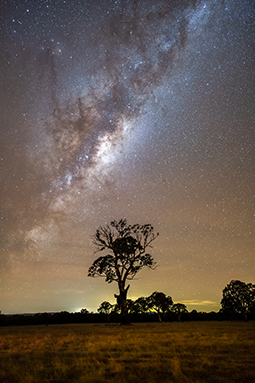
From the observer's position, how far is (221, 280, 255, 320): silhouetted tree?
71562 mm

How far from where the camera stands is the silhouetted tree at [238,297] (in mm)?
71562

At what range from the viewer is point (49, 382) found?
6.75 metres

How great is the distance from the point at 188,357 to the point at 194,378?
11.3ft

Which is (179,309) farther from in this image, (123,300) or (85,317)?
(123,300)

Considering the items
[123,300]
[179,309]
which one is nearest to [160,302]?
[179,309]

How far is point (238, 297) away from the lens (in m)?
72.6

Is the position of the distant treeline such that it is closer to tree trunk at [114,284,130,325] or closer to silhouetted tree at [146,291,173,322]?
silhouetted tree at [146,291,173,322]

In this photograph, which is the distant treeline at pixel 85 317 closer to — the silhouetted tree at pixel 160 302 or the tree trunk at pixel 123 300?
the silhouetted tree at pixel 160 302

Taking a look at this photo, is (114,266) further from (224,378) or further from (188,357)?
(224,378)

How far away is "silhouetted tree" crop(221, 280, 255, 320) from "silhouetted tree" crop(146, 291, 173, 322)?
19.8 m

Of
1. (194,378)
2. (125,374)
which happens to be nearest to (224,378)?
(194,378)

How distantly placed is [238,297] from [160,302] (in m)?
25.1

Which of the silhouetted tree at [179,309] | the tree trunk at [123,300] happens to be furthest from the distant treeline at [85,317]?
the tree trunk at [123,300]

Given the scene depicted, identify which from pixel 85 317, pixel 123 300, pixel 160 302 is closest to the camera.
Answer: pixel 123 300
